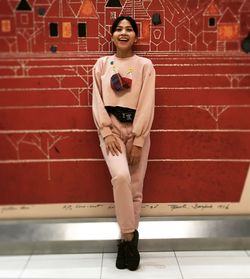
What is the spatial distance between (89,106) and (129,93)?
1.34 ft

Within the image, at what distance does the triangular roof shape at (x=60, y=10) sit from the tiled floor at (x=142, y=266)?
1835 millimetres

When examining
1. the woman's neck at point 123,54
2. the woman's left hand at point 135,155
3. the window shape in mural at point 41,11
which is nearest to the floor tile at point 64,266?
the woman's left hand at point 135,155

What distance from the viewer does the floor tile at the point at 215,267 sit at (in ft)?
8.84

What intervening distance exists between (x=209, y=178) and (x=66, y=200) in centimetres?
118

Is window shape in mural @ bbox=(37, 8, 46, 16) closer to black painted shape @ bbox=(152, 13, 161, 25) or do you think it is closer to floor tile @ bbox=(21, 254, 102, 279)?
black painted shape @ bbox=(152, 13, 161, 25)

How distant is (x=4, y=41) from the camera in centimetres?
303

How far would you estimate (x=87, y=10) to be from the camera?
3.01m

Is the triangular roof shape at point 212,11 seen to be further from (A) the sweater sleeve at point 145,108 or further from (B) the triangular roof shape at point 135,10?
(A) the sweater sleeve at point 145,108

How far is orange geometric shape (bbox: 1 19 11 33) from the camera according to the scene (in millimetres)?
3010

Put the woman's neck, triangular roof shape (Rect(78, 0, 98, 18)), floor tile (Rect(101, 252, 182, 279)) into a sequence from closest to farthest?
1. floor tile (Rect(101, 252, 182, 279))
2. the woman's neck
3. triangular roof shape (Rect(78, 0, 98, 18))

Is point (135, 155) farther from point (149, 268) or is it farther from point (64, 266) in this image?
point (64, 266)

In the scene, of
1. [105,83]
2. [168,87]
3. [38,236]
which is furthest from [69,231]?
[168,87]

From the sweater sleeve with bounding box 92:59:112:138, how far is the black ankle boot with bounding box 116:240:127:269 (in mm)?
797

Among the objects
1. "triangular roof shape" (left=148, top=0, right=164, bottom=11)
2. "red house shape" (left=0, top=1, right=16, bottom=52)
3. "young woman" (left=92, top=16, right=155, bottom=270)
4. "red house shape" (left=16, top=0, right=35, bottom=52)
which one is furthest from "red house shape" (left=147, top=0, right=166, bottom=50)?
"red house shape" (left=0, top=1, right=16, bottom=52)
